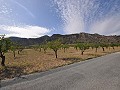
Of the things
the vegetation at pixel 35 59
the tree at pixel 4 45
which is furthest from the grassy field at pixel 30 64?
the tree at pixel 4 45

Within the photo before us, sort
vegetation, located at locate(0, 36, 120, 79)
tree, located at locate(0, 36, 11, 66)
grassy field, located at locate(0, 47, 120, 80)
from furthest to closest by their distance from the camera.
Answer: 1. tree, located at locate(0, 36, 11, 66)
2. vegetation, located at locate(0, 36, 120, 79)
3. grassy field, located at locate(0, 47, 120, 80)

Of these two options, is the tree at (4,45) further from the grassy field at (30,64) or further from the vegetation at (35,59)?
the grassy field at (30,64)

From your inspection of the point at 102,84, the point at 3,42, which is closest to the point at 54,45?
the point at 3,42

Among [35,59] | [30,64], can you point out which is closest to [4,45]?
[30,64]

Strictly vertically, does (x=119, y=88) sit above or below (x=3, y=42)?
below

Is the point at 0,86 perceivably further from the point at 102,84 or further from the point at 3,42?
the point at 3,42

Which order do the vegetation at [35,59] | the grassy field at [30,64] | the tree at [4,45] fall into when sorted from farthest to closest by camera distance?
the tree at [4,45] → the vegetation at [35,59] → the grassy field at [30,64]

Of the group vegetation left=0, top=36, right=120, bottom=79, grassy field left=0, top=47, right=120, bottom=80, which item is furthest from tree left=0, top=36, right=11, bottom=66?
grassy field left=0, top=47, right=120, bottom=80

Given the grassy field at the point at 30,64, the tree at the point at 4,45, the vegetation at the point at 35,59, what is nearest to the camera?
the grassy field at the point at 30,64

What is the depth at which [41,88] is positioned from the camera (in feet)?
51.9

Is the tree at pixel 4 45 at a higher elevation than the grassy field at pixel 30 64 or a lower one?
higher

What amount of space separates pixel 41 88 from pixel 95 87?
5.15 m

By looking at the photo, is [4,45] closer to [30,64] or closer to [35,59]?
[30,64]

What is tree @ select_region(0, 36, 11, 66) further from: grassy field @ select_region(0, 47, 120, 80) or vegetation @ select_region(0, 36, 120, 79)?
grassy field @ select_region(0, 47, 120, 80)
